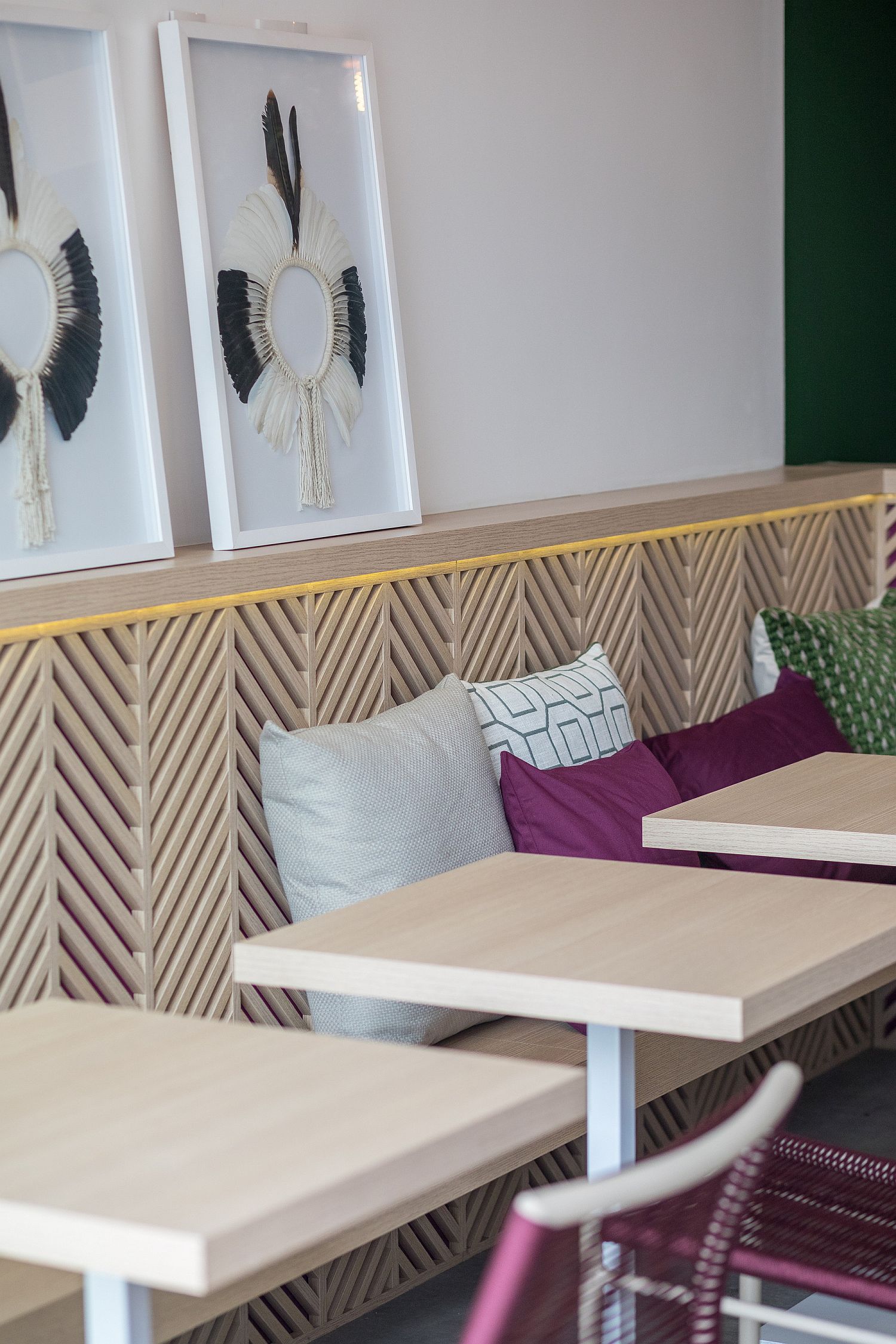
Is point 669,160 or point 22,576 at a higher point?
point 669,160

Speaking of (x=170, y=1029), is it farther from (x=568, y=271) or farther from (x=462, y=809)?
(x=568, y=271)

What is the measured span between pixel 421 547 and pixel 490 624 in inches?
11.0

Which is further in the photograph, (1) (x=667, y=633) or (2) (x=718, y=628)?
(2) (x=718, y=628)

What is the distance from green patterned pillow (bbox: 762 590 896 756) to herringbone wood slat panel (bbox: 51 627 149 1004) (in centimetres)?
189

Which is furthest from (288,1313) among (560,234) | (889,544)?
(889,544)

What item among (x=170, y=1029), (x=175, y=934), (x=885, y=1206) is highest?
(x=170, y=1029)

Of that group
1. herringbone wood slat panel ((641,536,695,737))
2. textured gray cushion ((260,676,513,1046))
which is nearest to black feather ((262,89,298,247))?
textured gray cushion ((260,676,513,1046))

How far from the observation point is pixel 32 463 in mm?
2484

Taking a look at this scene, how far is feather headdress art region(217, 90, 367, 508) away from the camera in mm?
2822

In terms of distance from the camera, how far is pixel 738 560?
394 centimetres

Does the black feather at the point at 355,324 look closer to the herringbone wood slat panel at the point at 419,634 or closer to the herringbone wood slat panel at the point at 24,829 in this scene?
the herringbone wood slat panel at the point at 419,634

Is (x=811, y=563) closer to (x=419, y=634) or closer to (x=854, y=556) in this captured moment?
(x=854, y=556)

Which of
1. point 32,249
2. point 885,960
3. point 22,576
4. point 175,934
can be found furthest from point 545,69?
point 885,960

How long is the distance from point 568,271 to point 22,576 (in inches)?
69.3
